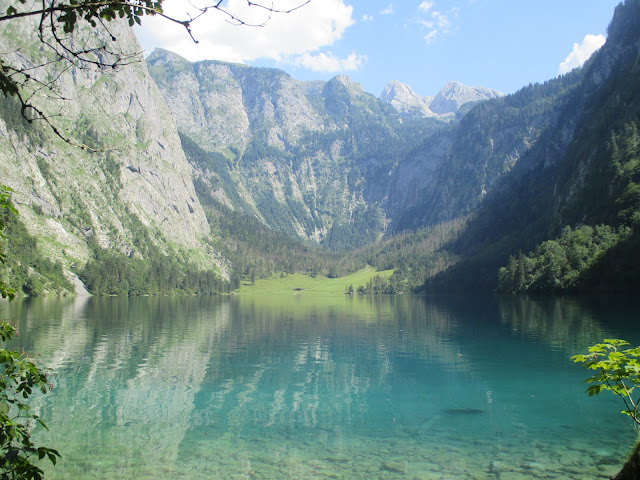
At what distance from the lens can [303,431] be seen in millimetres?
27266

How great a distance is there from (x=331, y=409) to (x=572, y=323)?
53.3 metres

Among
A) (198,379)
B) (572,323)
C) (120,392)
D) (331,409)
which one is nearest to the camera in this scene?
(331,409)

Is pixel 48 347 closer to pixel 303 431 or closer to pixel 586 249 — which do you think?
pixel 303 431

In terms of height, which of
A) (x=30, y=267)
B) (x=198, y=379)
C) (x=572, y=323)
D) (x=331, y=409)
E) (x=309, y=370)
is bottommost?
(x=309, y=370)

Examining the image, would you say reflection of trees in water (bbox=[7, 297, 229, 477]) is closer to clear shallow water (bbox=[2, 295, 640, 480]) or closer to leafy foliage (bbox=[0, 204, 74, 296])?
clear shallow water (bbox=[2, 295, 640, 480])

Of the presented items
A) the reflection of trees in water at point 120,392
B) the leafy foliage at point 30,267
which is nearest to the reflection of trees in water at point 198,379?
the reflection of trees in water at point 120,392

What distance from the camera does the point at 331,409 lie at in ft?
105

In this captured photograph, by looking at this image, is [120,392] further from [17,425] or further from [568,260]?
[568,260]

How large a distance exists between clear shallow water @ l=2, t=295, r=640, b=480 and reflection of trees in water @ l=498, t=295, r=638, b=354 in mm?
672

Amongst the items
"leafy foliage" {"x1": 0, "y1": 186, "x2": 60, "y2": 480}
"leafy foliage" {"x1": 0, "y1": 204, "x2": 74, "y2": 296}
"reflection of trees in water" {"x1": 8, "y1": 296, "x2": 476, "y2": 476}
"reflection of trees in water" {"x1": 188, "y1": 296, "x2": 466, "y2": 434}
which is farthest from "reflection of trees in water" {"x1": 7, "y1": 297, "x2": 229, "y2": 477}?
"leafy foliage" {"x1": 0, "y1": 204, "x2": 74, "y2": 296}

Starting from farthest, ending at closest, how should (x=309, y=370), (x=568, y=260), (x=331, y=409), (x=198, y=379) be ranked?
(x=568, y=260) → (x=309, y=370) → (x=198, y=379) → (x=331, y=409)

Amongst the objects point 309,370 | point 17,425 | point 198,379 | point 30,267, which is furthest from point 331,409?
point 30,267

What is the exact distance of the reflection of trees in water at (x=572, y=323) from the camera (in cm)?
5453

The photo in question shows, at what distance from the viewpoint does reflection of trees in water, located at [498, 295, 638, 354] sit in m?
54.5
